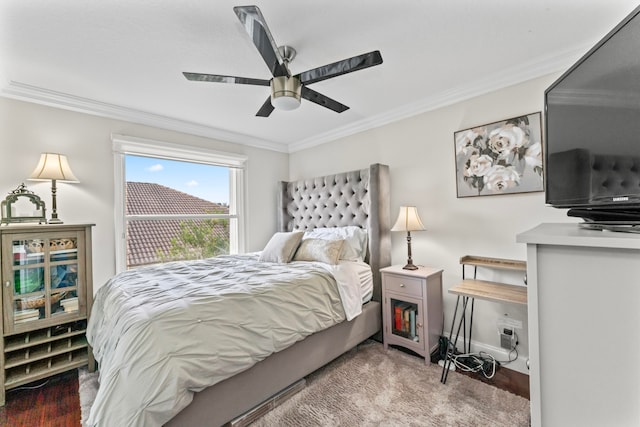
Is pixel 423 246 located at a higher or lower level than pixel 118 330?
higher

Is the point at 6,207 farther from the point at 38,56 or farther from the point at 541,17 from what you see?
the point at 541,17

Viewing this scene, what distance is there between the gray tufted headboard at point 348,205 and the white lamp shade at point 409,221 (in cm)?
31

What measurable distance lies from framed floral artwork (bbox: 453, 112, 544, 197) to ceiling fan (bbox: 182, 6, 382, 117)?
4.53 feet

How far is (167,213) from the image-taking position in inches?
127

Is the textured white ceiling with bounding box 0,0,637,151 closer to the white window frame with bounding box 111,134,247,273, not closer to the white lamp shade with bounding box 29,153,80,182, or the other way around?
the white window frame with bounding box 111,134,247,273

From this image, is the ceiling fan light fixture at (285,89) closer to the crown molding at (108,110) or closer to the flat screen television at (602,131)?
the flat screen television at (602,131)

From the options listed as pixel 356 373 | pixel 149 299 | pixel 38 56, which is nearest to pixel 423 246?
pixel 356 373

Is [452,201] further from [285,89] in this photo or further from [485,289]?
[285,89]

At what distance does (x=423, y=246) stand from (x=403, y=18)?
77.9 inches

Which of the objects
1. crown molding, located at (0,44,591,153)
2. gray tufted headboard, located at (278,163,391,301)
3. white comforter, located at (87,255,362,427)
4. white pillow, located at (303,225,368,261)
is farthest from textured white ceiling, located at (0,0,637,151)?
white comforter, located at (87,255,362,427)

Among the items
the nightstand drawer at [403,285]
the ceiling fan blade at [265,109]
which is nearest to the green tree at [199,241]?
the ceiling fan blade at [265,109]

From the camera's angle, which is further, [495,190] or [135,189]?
[135,189]

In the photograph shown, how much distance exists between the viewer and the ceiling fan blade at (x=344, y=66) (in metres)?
1.50

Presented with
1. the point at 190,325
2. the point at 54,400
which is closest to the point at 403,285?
the point at 190,325
